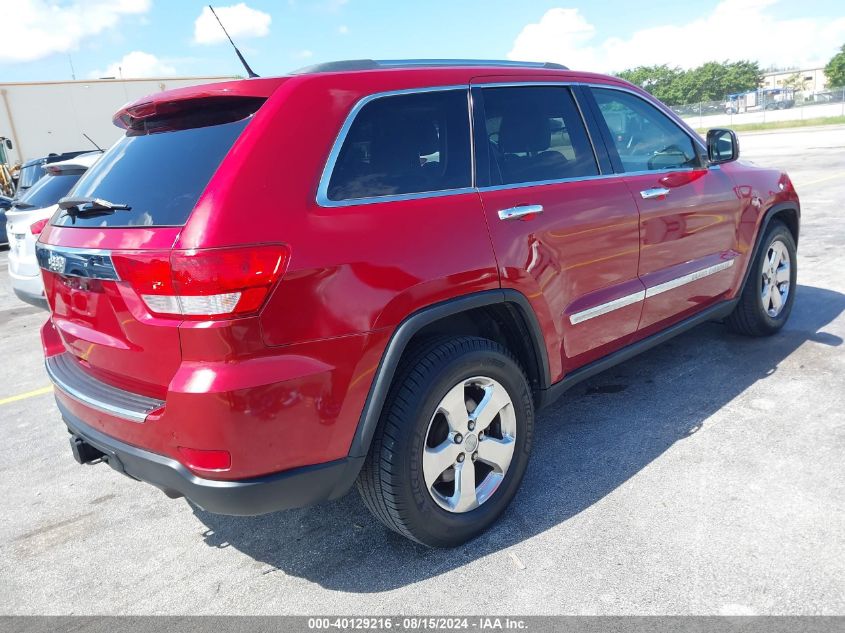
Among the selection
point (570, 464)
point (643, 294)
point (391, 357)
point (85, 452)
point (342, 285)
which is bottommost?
point (570, 464)

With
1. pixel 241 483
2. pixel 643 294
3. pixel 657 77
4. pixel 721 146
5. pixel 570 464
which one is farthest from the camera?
pixel 657 77

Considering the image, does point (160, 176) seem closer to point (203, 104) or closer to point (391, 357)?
point (203, 104)

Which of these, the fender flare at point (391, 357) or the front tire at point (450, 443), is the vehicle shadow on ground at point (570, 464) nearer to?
the front tire at point (450, 443)

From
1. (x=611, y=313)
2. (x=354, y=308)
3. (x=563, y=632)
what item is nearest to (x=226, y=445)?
(x=354, y=308)

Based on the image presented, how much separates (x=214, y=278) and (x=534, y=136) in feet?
5.88

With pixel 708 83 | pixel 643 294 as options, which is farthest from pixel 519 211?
pixel 708 83

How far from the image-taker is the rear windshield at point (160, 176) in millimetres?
2238

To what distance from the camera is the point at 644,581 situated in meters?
2.43

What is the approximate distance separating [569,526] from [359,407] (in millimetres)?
1126

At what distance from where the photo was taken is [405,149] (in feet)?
8.54

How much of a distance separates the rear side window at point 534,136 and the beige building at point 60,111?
25831 mm

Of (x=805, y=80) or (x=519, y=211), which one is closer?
(x=519, y=211)

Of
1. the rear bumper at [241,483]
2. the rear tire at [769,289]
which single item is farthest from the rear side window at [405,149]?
the rear tire at [769,289]

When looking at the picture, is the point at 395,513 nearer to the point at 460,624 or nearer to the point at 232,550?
the point at 460,624
